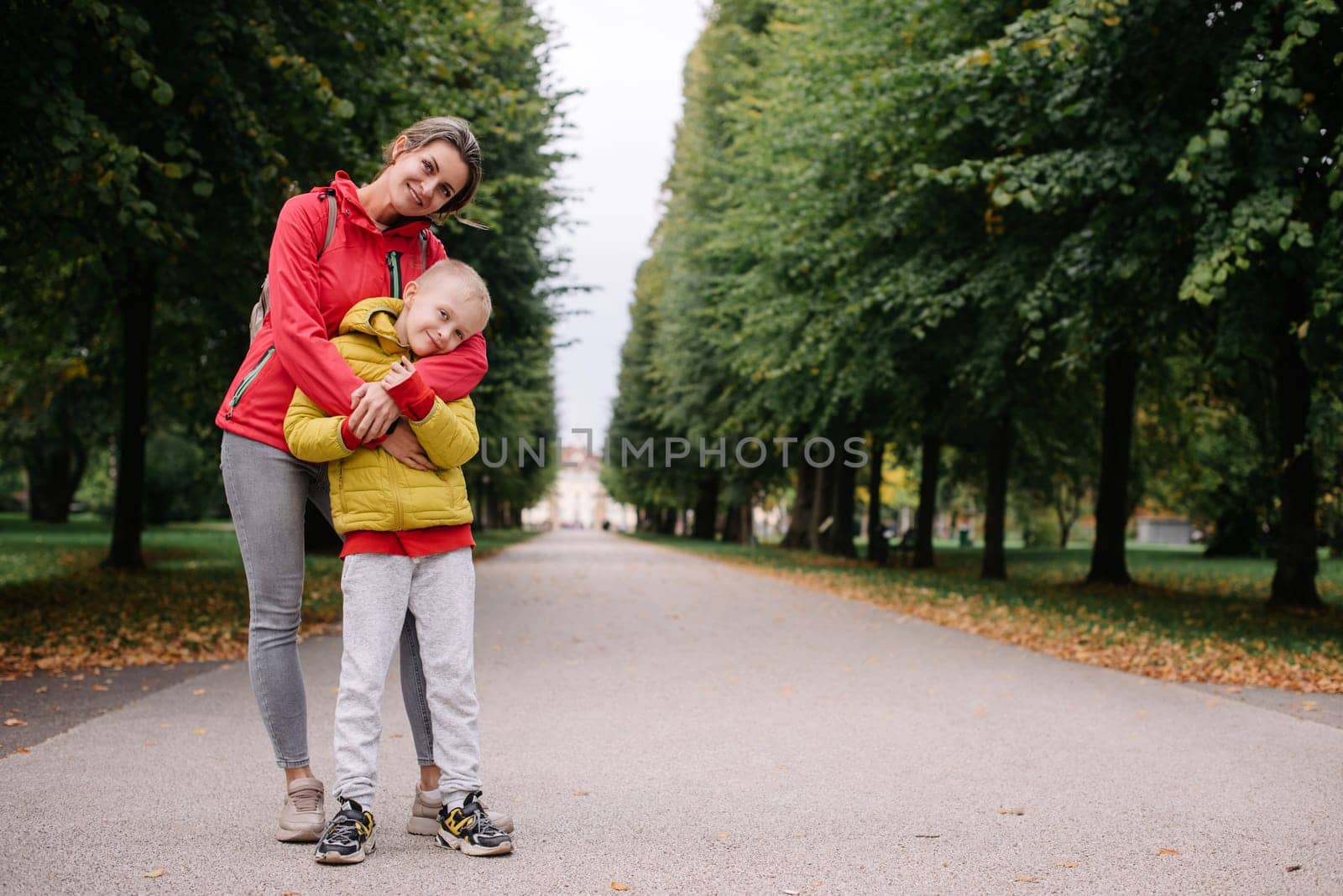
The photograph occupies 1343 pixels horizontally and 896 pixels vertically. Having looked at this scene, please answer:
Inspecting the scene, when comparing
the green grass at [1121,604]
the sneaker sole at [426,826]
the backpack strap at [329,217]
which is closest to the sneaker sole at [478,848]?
the sneaker sole at [426,826]

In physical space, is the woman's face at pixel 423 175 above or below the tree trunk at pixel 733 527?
above

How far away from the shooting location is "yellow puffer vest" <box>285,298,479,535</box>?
123 inches

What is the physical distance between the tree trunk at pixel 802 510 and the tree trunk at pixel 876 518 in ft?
18.4

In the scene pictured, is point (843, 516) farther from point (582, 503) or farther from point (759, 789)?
point (582, 503)

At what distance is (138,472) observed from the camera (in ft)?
48.8

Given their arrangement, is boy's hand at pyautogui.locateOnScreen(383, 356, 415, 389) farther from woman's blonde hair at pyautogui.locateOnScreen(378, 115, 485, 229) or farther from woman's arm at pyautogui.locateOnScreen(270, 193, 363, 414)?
woman's blonde hair at pyautogui.locateOnScreen(378, 115, 485, 229)

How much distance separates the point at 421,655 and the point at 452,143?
1.54m

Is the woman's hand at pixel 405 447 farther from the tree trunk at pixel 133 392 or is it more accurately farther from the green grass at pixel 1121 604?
the tree trunk at pixel 133 392

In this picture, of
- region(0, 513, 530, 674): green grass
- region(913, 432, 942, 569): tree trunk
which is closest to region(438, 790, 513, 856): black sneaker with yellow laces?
region(0, 513, 530, 674): green grass

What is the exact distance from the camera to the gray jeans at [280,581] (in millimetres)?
3225

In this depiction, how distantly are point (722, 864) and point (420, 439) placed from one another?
1.52 m

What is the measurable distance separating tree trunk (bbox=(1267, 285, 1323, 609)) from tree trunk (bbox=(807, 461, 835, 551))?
52.3 ft

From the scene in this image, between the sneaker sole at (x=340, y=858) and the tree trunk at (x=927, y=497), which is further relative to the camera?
the tree trunk at (x=927, y=497)

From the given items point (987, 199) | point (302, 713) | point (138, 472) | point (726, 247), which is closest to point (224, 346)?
point (138, 472)
